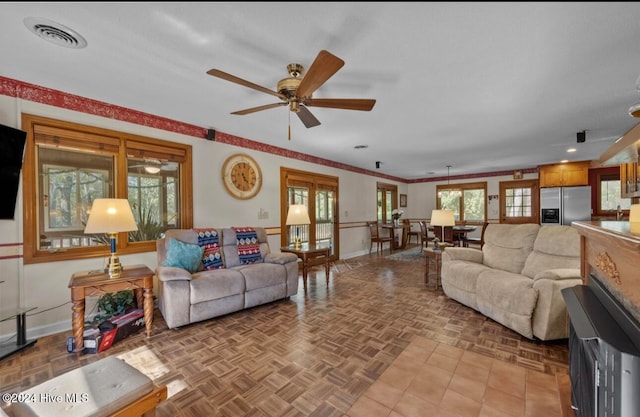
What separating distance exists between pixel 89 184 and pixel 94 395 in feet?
8.57

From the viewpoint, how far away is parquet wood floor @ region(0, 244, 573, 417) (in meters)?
1.63

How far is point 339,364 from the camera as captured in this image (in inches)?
81.2

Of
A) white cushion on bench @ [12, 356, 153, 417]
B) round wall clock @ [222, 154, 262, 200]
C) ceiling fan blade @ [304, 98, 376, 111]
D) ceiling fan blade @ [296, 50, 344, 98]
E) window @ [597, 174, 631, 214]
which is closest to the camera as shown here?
white cushion on bench @ [12, 356, 153, 417]

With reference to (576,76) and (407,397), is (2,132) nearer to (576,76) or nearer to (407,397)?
(407,397)

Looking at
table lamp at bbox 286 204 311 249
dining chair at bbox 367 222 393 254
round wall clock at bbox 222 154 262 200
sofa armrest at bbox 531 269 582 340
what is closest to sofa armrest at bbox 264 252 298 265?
table lamp at bbox 286 204 311 249

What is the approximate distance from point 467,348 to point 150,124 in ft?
13.7

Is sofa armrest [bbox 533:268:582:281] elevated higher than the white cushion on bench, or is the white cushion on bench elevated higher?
→ sofa armrest [bbox 533:268:582:281]

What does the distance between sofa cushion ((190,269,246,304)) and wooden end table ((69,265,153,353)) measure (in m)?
0.41

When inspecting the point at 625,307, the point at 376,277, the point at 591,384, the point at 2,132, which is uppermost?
the point at 2,132

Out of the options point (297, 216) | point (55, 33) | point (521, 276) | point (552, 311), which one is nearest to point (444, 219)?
point (521, 276)

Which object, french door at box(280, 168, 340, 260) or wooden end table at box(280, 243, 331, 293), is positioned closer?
wooden end table at box(280, 243, 331, 293)

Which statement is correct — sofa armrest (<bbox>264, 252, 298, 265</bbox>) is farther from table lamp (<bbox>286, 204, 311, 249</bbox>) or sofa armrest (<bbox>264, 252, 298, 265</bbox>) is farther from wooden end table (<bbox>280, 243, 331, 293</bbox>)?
table lamp (<bbox>286, 204, 311, 249</bbox>)

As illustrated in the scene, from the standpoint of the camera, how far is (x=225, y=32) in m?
1.71

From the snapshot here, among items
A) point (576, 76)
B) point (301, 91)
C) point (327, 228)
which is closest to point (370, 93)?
point (301, 91)
